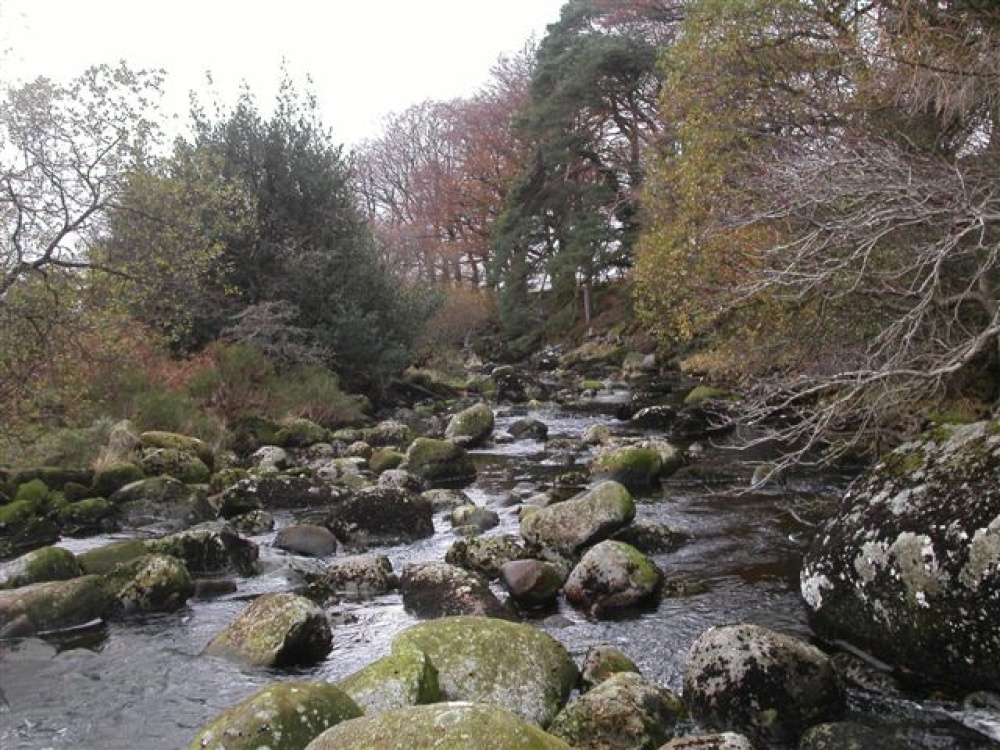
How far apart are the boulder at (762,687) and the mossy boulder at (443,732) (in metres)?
2.18

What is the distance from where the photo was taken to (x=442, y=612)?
690cm

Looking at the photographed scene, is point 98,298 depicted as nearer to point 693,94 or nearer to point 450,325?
point 693,94

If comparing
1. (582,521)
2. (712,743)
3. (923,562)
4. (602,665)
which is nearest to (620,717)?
(712,743)

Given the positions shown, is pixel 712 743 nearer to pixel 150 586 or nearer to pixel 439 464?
pixel 150 586

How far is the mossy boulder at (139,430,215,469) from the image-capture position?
44.4ft

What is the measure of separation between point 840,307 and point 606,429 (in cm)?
649

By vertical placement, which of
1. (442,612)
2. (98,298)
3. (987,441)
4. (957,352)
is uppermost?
(98,298)

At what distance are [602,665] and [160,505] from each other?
7.41 m

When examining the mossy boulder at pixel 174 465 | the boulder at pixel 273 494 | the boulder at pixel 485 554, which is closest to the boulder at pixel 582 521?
the boulder at pixel 485 554

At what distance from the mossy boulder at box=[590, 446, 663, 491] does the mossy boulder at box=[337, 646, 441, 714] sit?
7164mm

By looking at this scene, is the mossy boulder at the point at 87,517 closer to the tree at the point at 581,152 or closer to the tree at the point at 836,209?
the tree at the point at 836,209

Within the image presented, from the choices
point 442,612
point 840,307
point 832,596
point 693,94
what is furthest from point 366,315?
point 832,596

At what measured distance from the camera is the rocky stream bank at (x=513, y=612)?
4734 millimetres

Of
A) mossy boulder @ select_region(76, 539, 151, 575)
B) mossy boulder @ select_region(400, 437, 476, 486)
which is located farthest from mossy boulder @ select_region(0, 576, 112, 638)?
mossy boulder @ select_region(400, 437, 476, 486)
